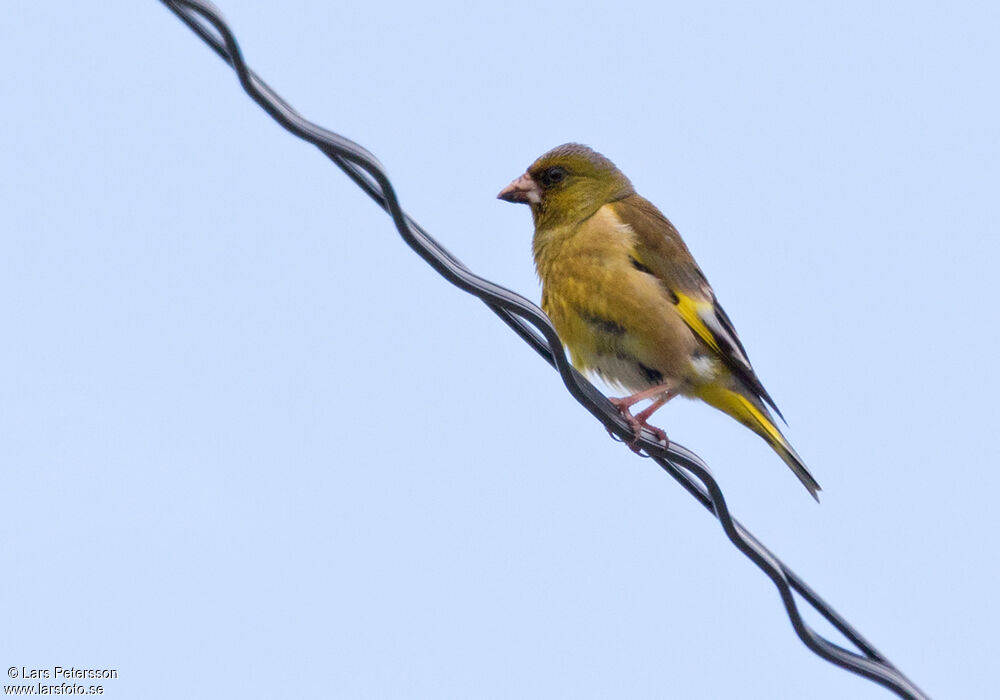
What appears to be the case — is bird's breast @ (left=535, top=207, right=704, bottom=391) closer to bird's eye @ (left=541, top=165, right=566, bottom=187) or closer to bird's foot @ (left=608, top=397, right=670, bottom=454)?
bird's foot @ (left=608, top=397, right=670, bottom=454)

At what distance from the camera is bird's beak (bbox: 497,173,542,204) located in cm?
755

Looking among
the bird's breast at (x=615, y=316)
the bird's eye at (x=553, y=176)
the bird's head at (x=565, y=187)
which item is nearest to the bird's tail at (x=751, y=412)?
the bird's breast at (x=615, y=316)

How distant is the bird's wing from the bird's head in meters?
0.19

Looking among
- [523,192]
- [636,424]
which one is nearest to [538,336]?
→ [636,424]

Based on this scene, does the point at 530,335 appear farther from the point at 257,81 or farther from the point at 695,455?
the point at 257,81

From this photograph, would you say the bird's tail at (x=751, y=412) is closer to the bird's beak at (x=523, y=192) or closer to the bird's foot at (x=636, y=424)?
the bird's foot at (x=636, y=424)

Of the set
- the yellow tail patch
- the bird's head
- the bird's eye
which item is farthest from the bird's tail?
the bird's eye

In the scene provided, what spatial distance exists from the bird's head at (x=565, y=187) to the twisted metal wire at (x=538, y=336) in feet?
8.73

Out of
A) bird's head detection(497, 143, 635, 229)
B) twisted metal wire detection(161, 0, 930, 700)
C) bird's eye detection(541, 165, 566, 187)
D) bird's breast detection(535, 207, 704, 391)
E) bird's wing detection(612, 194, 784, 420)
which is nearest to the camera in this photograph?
twisted metal wire detection(161, 0, 930, 700)

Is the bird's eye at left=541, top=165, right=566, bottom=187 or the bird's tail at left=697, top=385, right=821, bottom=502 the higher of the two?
the bird's eye at left=541, top=165, right=566, bottom=187

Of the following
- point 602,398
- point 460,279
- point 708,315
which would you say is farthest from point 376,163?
point 708,315

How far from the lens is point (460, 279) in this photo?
3689mm

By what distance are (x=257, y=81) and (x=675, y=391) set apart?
13.4 feet

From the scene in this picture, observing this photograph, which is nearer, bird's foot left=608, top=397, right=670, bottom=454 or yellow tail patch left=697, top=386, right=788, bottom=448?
bird's foot left=608, top=397, right=670, bottom=454
